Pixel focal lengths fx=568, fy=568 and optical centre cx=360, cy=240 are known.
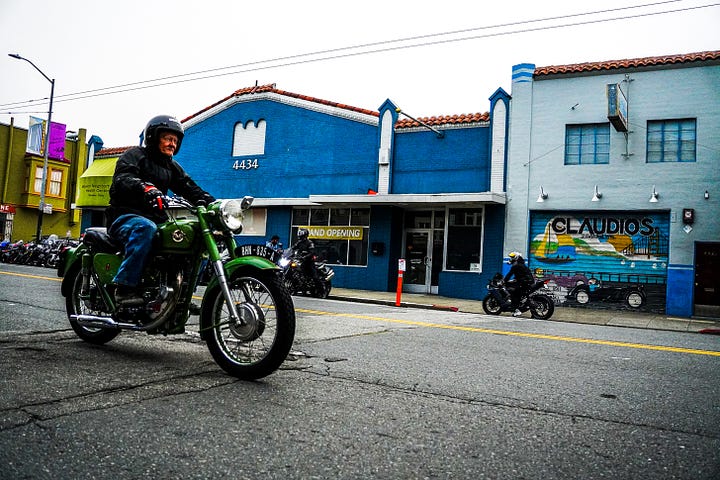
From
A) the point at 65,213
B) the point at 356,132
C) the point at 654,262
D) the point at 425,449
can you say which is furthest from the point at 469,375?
the point at 65,213

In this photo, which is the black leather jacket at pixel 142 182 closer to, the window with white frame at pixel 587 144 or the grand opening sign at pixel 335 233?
the window with white frame at pixel 587 144

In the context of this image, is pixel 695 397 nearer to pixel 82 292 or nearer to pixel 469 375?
pixel 469 375

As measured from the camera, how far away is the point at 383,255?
68.6ft

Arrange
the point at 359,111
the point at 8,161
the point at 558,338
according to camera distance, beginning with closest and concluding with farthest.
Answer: the point at 558,338 < the point at 359,111 < the point at 8,161

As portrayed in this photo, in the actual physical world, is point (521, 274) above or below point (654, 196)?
below

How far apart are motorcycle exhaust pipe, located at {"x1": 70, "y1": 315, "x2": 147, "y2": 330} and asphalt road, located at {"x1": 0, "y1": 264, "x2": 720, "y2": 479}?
9.1 inches

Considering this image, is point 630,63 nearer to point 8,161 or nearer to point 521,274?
point 521,274

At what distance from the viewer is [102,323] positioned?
4637 millimetres

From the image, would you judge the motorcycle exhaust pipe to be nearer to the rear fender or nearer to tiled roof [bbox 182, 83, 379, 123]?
the rear fender

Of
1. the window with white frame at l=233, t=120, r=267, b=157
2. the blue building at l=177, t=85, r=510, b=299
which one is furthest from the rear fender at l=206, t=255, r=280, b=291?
the window with white frame at l=233, t=120, r=267, b=157

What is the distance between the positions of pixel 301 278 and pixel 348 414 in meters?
13.0

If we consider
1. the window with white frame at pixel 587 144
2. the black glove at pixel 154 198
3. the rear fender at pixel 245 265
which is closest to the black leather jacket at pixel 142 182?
the black glove at pixel 154 198

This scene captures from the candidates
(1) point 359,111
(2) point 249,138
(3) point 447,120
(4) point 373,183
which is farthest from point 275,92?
(3) point 447,120

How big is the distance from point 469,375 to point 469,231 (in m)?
15.6
